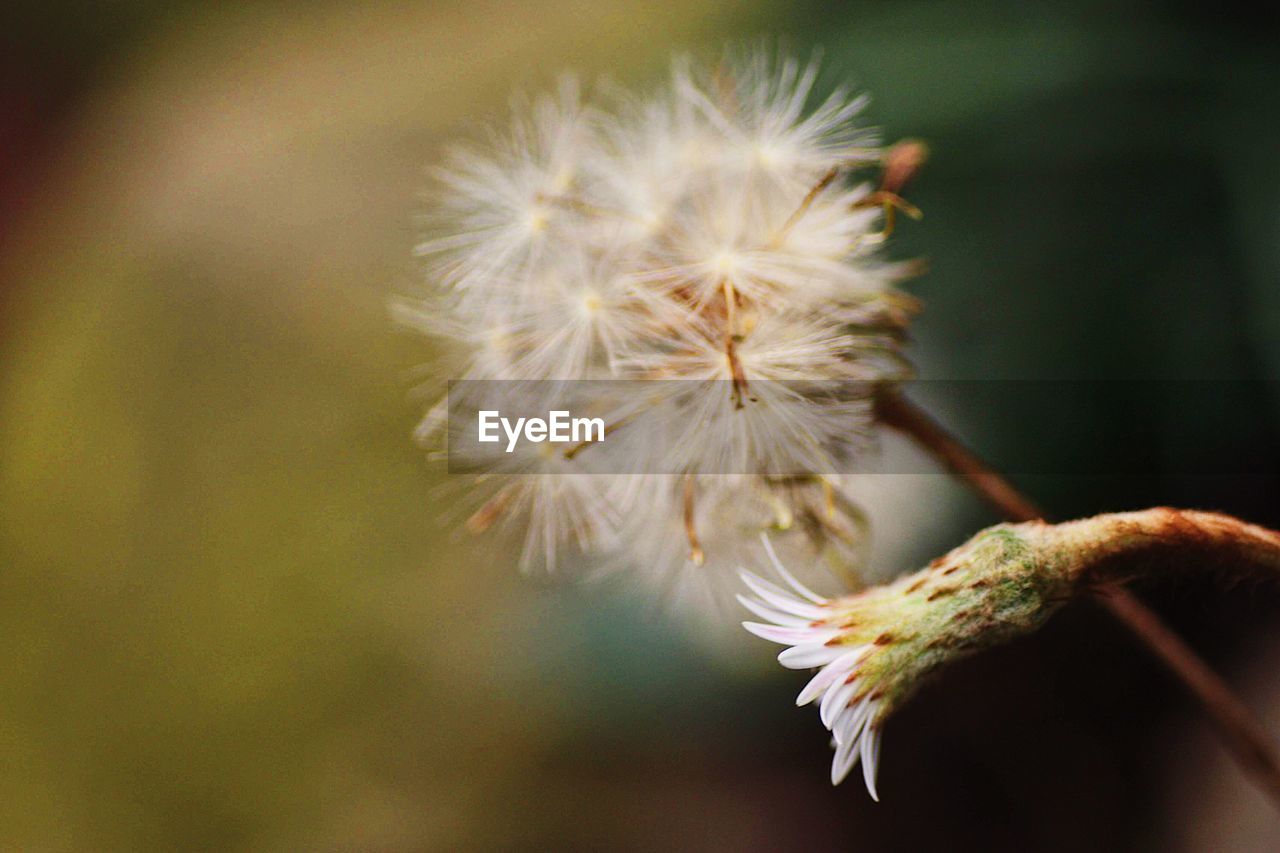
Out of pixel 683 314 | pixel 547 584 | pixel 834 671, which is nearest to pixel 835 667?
pixel 834 671

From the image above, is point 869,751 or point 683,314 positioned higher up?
point 683,314

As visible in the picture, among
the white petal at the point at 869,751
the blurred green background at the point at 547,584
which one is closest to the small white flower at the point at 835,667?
the white petal at the point at 869,751

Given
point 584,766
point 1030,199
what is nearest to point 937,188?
point 1030,199

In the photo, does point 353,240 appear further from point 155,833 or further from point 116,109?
point 155,833

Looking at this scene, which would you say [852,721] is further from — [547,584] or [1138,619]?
[547,584]

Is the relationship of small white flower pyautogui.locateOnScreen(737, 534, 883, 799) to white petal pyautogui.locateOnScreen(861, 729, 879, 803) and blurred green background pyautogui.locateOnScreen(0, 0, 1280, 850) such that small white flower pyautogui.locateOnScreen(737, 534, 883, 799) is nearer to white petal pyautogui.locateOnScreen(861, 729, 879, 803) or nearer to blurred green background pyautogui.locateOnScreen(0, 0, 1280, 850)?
white petal pyautogui.locateOnScreen(861, 729, 879, 803)

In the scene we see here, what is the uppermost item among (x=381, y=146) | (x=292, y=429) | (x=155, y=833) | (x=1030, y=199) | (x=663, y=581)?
(x=381, y=146)

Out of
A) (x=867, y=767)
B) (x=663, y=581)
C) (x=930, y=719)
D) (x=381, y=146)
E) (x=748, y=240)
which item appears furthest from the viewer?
(x=381, y=146)
